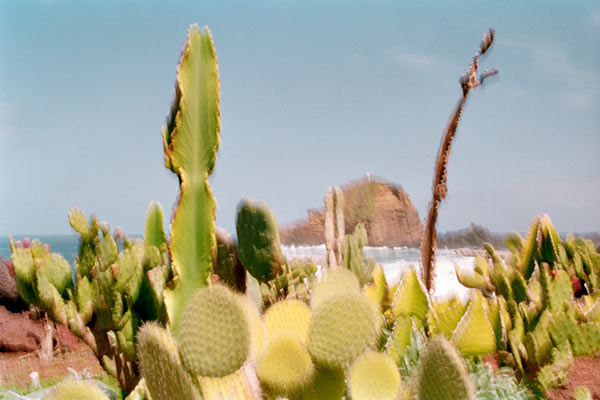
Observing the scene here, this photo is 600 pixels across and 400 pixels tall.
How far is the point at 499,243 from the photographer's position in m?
11.2

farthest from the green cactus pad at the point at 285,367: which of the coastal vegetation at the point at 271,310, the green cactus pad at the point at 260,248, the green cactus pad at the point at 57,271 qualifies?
the green cactus pad at the point at 57,271

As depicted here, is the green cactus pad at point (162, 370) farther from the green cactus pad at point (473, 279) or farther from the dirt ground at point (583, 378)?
the green cactus pad at point (473, 279)

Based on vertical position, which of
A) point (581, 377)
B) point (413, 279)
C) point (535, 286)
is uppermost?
point (413, 279)

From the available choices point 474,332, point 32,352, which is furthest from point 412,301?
point 32,352

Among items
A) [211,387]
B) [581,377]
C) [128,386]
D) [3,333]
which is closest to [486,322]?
[581,377]

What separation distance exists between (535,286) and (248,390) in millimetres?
2401

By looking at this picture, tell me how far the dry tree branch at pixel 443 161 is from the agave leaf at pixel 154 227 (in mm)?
1464

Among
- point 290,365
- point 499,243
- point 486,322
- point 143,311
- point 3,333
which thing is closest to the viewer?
point 290,365

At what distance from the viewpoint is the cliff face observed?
1327 cm

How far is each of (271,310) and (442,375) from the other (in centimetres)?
42

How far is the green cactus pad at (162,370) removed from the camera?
0.90 metres

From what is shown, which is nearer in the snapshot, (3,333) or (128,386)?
(128,386)

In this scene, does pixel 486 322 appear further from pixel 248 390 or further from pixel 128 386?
pixel 128 386

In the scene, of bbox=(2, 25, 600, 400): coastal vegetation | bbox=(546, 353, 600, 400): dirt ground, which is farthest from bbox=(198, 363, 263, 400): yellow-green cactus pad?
bbox=(546, 353, 600, 400): dirt ground
